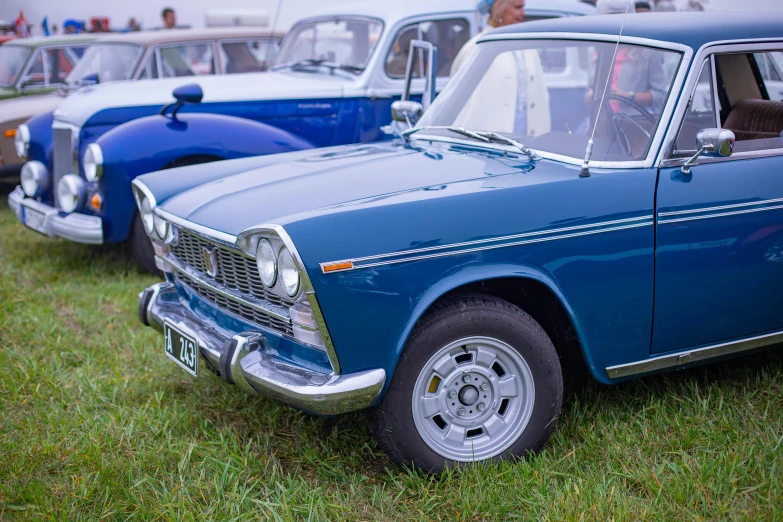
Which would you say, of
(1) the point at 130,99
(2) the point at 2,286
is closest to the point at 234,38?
(1) the point at 130,99

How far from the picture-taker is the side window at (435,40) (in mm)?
5902

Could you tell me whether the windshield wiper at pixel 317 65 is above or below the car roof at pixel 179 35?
below

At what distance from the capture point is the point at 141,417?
10.8 feet

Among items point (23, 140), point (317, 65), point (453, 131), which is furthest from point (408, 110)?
point (23, 140)

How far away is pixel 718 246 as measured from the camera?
2.92 m

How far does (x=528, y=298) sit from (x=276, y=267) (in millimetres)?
914

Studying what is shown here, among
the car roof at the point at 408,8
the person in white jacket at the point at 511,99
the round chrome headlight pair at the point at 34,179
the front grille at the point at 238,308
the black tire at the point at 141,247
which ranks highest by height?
the car roof at the point at 408,8

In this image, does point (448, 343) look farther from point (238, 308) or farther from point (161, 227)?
point (161, 227)

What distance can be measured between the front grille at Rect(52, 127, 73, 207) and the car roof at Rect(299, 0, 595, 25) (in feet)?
7.04

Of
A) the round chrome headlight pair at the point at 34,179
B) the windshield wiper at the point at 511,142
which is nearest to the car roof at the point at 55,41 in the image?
the round chrome headlight pair at the point at 34,179

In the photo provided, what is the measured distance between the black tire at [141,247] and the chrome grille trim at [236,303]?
6.52 ft

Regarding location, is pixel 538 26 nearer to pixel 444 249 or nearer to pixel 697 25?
pixel 697 25

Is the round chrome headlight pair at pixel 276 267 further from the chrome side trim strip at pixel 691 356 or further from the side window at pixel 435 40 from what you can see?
the side window at pixel 435 40

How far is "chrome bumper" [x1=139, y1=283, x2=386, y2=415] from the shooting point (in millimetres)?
2504
